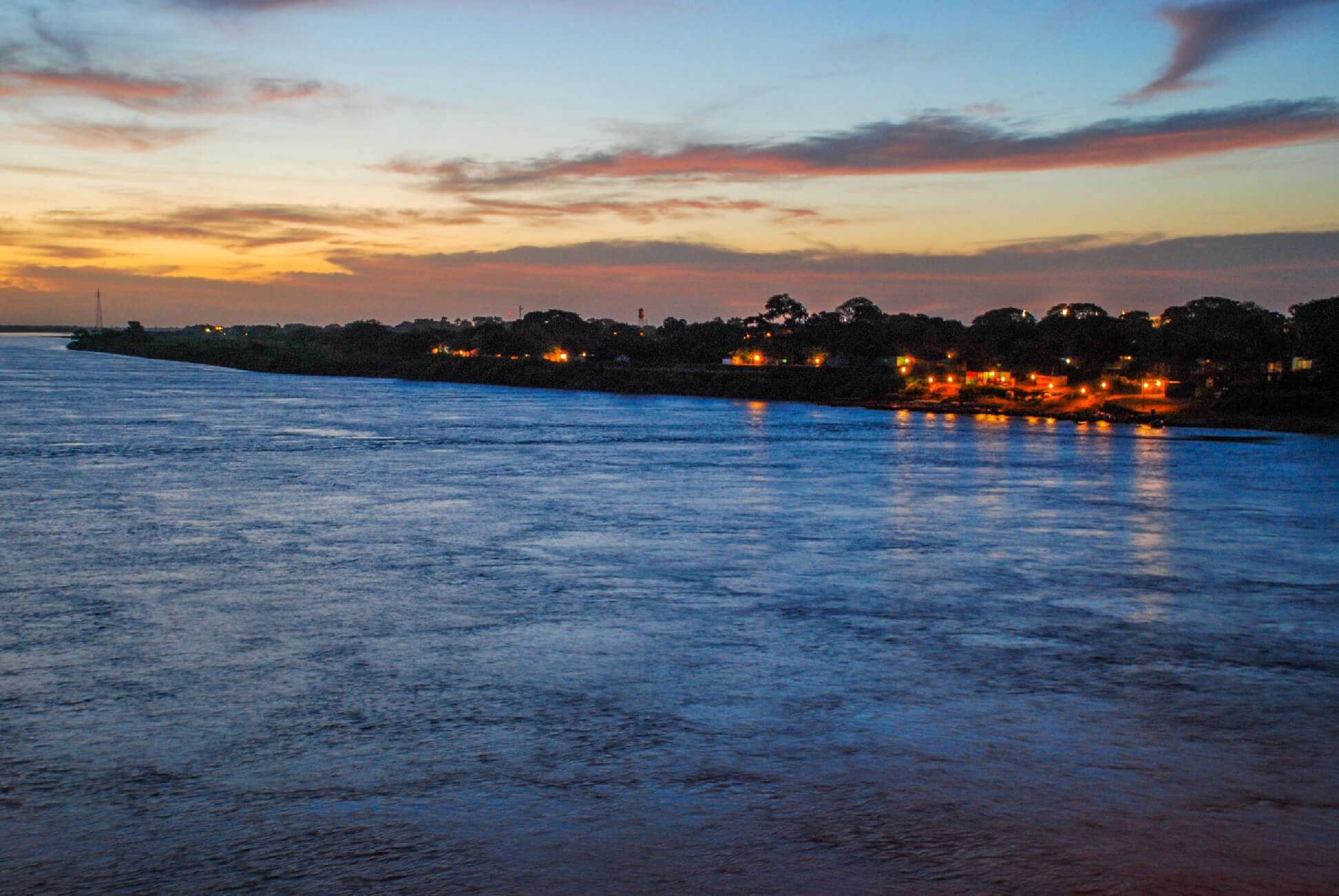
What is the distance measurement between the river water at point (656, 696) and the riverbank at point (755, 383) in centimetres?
4082

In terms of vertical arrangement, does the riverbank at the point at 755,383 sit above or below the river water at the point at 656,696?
above

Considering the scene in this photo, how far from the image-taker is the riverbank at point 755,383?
193 ft

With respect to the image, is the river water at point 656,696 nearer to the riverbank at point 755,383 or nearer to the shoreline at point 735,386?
the shoreline at point 735,386

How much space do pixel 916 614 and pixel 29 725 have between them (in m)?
8.67

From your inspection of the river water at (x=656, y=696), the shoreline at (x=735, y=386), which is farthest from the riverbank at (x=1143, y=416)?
the river water at (x=656, y=696)

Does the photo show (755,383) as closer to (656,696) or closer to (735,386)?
(735,386)

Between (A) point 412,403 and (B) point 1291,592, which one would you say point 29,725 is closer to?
(B) point 1291,592

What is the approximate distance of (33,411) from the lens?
5006 cm

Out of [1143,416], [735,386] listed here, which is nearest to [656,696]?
[1143,416]

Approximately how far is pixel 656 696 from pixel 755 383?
85.4 meters

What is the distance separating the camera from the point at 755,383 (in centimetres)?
9394

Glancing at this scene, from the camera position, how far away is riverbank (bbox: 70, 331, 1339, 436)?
5878cm

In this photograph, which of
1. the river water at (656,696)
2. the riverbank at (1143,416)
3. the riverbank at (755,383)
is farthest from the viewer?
the riverbank at (755,383)

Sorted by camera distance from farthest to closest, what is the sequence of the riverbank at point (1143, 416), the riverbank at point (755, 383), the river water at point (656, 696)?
the riverbank at point (755, 383)
the riverbank at point (1143, 416)
the river water at point (656, 696)
